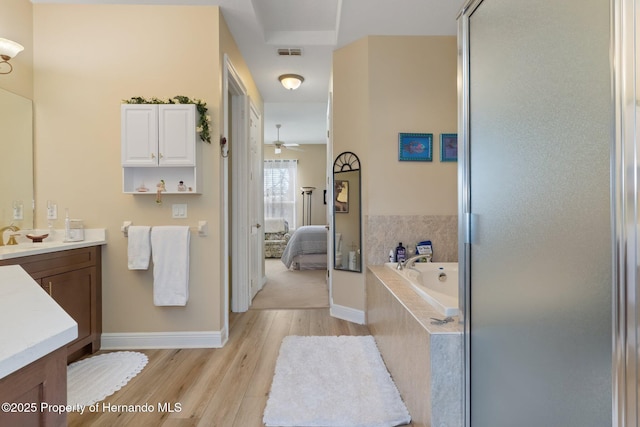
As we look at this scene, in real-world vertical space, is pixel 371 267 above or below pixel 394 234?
below

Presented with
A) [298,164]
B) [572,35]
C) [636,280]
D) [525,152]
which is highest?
[298,164]

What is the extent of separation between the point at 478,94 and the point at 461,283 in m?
0.79

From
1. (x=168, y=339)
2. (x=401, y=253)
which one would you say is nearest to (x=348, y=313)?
(x=401, y=253)

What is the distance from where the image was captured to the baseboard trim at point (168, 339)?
2559 mm

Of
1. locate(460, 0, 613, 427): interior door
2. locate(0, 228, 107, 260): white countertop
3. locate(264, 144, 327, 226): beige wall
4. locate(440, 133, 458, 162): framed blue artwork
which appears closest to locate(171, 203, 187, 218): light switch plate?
locate(0, 228, 107, 260): white countertop

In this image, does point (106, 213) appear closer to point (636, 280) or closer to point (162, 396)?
point (162, 396)

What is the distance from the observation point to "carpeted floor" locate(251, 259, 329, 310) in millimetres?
3717

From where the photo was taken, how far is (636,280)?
62 cm

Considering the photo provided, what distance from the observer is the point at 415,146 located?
120 inches

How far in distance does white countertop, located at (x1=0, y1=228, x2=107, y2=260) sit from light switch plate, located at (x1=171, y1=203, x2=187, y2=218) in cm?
59

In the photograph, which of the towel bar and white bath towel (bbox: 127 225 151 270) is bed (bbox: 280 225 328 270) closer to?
the towel bar

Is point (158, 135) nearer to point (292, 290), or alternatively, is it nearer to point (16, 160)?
point (16, 160)

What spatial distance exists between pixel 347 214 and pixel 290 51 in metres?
1.83

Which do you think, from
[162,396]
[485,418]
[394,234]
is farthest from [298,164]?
[485,418]
